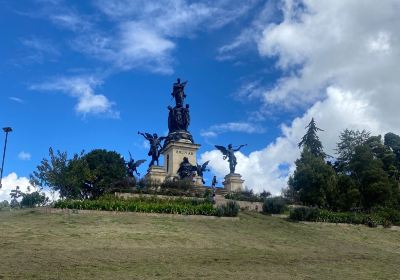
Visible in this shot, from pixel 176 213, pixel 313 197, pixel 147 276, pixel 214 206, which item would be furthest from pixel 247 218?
pixel 147 276

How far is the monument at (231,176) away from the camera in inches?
2129

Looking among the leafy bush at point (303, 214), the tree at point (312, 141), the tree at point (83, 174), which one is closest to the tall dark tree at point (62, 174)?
the tree at point (83, 174)

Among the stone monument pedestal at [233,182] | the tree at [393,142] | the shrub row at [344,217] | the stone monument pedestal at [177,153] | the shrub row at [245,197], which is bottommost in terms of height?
the shrub row at [344,217]

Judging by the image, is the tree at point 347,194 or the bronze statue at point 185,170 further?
the bronze statue at point 185,170

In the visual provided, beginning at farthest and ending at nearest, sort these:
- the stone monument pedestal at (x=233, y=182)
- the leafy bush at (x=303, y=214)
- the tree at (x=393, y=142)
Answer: the tree at (x=393, y=142) < the stone monument pedestal at (x=233, y=182) < the leafy bush at (x=303, y=214)

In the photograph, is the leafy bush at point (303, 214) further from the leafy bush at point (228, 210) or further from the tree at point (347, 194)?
the tree at point (347, 194)

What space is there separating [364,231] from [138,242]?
62.7 ft

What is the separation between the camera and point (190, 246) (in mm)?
24797

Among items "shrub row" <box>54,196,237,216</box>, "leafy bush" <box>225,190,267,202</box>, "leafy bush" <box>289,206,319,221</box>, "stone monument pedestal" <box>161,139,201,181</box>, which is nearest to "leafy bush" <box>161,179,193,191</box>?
"leafy bush" <box>225,190,267,202</box>

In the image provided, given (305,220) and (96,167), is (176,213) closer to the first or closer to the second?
(305,220)

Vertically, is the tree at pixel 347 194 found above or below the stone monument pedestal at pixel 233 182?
below

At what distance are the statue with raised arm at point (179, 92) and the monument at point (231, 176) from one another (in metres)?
7.92

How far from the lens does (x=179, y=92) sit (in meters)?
60.6

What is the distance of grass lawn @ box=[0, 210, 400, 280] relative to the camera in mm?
18719
